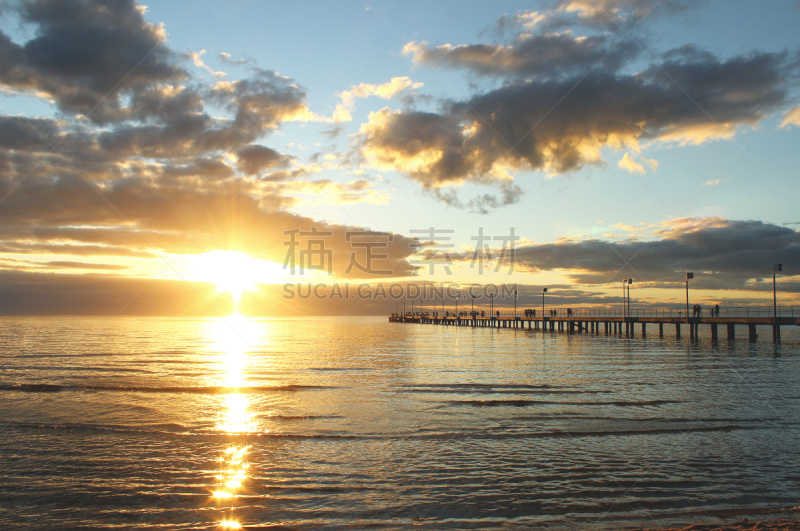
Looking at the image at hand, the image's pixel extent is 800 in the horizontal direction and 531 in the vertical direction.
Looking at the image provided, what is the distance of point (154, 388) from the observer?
22250 mm

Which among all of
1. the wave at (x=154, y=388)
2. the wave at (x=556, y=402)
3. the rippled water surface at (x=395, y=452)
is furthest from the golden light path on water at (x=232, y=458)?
the wave at (x=556, y=402)

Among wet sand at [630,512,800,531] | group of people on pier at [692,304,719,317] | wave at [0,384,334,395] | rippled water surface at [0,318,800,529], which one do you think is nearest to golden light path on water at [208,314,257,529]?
rippled water surface at [0,318,800,529]

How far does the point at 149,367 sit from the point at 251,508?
27182 millimetres

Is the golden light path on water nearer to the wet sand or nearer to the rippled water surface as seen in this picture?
the rippled water surface

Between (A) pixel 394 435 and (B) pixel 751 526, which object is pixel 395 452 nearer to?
(A) pixel 394 435

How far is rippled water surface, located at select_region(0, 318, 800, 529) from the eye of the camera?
8047 millimetres

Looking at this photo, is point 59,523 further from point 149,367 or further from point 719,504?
point 149,367

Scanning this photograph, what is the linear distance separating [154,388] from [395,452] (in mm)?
15737

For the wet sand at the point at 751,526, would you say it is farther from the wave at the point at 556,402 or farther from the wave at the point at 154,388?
the wave at the point at 154,388

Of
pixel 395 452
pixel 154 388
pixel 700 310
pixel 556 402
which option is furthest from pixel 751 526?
pixel 700 310

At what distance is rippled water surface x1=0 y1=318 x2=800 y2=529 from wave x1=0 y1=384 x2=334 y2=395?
0.14 meters

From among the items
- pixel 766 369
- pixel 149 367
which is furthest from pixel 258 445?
pixel 766 369

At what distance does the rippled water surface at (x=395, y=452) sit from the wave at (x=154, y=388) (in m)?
0.14

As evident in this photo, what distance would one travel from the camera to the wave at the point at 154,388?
70.2 ft
